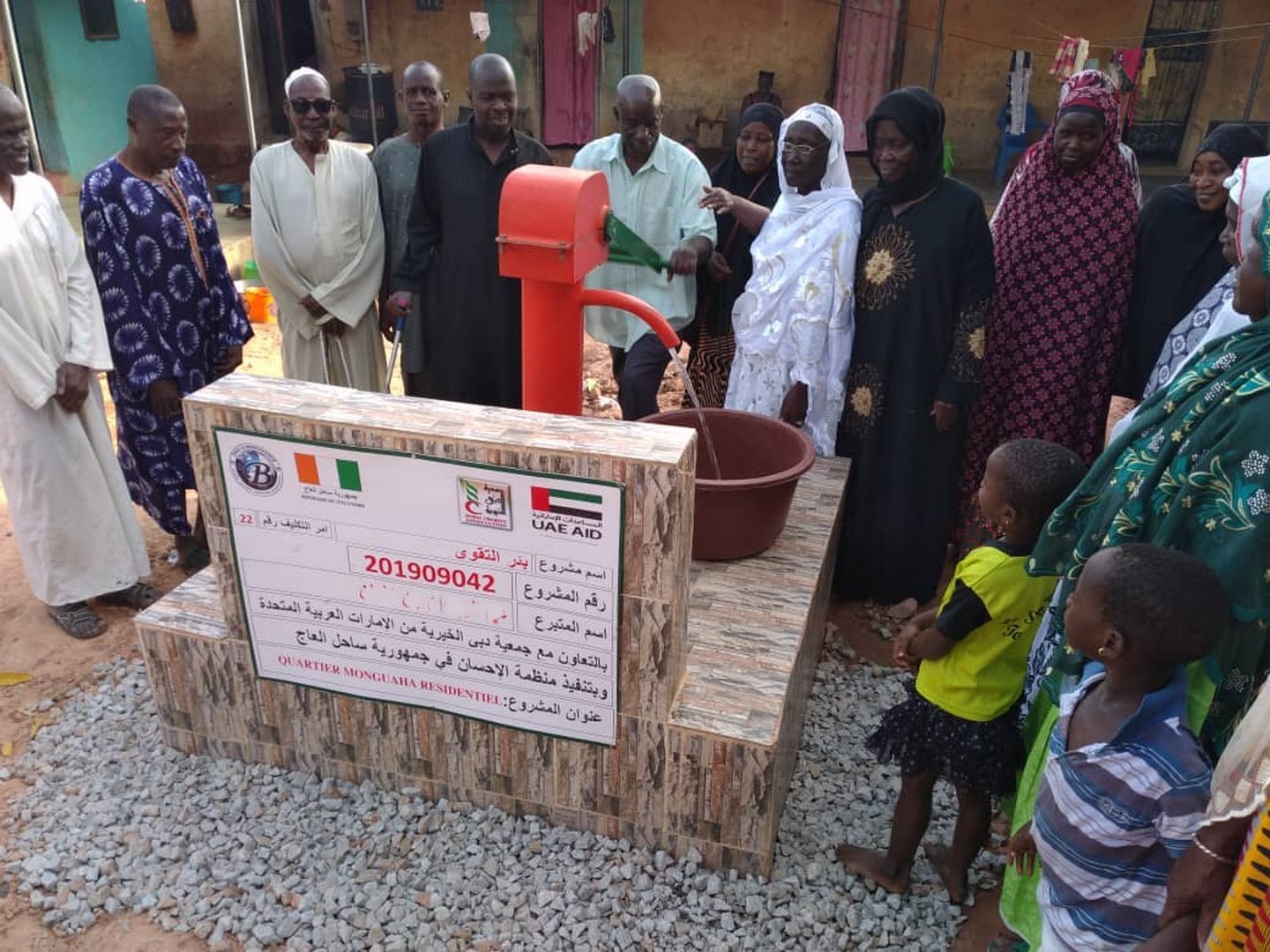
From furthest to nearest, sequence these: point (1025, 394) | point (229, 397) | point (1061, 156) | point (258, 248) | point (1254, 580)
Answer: point (258, 248), point (1025, 394), point (1061, 156), point (229, 397), point (1254, 580)

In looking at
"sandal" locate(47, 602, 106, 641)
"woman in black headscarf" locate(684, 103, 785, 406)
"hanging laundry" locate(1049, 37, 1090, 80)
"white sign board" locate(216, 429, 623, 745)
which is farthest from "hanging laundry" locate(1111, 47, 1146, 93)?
"sandal" locate(47, 602, 106, 641)

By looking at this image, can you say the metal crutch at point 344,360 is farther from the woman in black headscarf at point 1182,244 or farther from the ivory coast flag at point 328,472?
the woman in black headscarf at point 1182,244

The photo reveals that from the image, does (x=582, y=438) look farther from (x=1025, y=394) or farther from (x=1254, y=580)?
(x=1025, y=394)

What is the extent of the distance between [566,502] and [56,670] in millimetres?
2232

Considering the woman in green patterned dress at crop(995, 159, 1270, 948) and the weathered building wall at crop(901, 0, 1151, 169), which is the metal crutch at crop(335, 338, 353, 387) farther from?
the weathered building wall at crop(901, 0, 1151, 169)

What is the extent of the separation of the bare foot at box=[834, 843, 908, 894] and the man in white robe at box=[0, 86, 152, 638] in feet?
8.63

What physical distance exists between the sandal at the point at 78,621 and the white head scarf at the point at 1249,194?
3.59 m

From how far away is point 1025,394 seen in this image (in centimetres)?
338

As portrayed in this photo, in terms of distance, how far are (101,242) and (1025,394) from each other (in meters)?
3.13

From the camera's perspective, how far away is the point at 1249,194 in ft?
6.75

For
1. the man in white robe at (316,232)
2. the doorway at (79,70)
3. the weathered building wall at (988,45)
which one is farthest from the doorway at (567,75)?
the man in white robe at (316,232)

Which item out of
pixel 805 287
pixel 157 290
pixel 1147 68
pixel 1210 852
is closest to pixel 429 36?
pixel 1147 68

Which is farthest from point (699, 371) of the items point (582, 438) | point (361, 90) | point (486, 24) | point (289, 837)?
point (361, 90)

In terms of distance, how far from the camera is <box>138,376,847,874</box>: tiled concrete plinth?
2084mm
